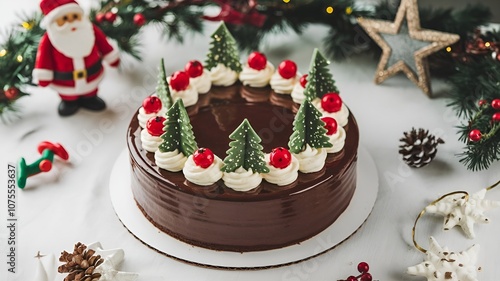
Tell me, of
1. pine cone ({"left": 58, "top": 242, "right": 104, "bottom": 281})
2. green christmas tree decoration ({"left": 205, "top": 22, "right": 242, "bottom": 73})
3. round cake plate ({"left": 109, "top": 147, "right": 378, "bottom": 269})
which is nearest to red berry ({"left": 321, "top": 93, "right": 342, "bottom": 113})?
round cake plate ({"left": 109, "top": 147, "right": 378, "bottom": 269})

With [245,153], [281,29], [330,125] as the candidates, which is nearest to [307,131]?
[330,125]

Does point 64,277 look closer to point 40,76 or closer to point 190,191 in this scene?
point 190,191

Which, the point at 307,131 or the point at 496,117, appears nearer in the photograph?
the point at 307,131

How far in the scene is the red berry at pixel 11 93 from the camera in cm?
288

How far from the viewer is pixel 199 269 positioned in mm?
2264

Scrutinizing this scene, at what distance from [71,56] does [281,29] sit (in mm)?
1080

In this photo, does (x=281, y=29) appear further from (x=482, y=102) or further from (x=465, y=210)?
(x=465, y=210)

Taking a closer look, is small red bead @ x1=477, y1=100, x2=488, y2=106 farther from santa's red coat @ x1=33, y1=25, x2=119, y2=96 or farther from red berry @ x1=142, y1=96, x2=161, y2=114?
santa's red coat @ x1=33, y1=25, x2=119, y2=96

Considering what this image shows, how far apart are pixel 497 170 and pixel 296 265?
0.95 m

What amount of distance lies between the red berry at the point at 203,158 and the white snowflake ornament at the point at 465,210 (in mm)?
833

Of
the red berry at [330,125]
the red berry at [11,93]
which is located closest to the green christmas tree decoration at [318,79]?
the red berry at [330,125]

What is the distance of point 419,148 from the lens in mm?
2635

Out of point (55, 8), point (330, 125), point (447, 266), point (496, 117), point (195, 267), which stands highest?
point (55, 8)

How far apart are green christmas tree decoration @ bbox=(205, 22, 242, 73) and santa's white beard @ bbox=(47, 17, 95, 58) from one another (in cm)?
52
